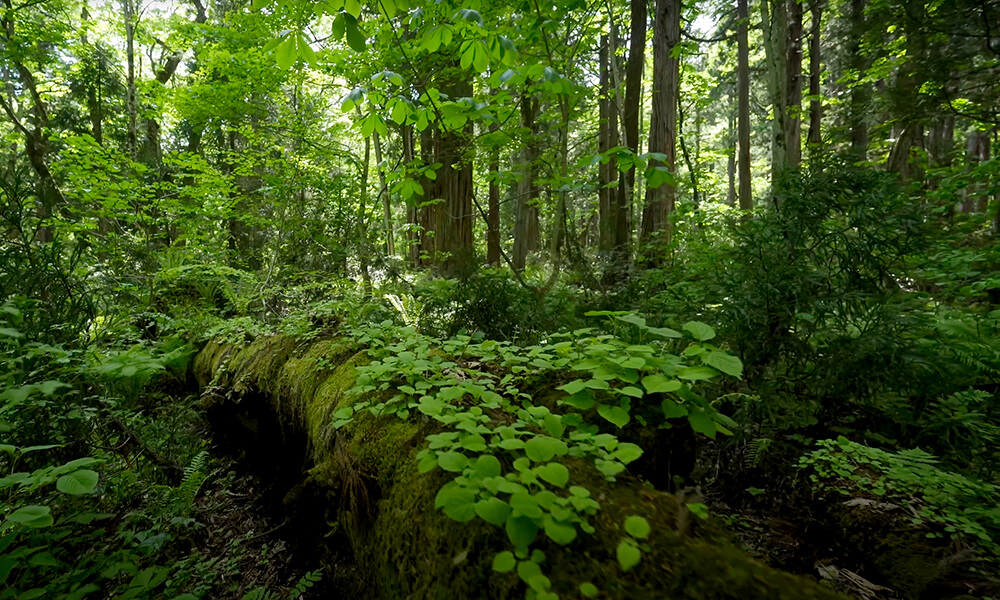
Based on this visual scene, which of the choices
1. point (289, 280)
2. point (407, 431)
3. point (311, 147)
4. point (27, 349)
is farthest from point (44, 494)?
point (311, 147)

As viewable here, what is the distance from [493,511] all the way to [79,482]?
5.31ft

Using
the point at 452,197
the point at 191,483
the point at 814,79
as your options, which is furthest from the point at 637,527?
the point at 814,79

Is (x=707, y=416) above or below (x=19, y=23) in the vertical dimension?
below

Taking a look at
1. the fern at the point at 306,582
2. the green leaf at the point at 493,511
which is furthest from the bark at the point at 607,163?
the fern at the point at 306,582

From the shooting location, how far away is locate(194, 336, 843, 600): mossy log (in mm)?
958

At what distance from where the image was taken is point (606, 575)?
1016mm

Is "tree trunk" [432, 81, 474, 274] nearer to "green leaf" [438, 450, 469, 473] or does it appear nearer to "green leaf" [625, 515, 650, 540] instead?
"green leaf" [438, 450, 469, 473]

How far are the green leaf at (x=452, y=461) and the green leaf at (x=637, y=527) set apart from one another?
1.62 feet

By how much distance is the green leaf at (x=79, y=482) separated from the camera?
149cm

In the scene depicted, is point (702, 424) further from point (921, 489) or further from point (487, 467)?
point (921, 489)

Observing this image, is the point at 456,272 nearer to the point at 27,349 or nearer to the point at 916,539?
the point at 27,349

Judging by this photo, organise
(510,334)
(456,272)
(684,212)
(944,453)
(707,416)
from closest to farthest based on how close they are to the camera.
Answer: (707,416) < (944,453) < (510,334) < (456,272) < (684,212)

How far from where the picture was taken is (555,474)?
117cm

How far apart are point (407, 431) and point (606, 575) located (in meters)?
1.10
